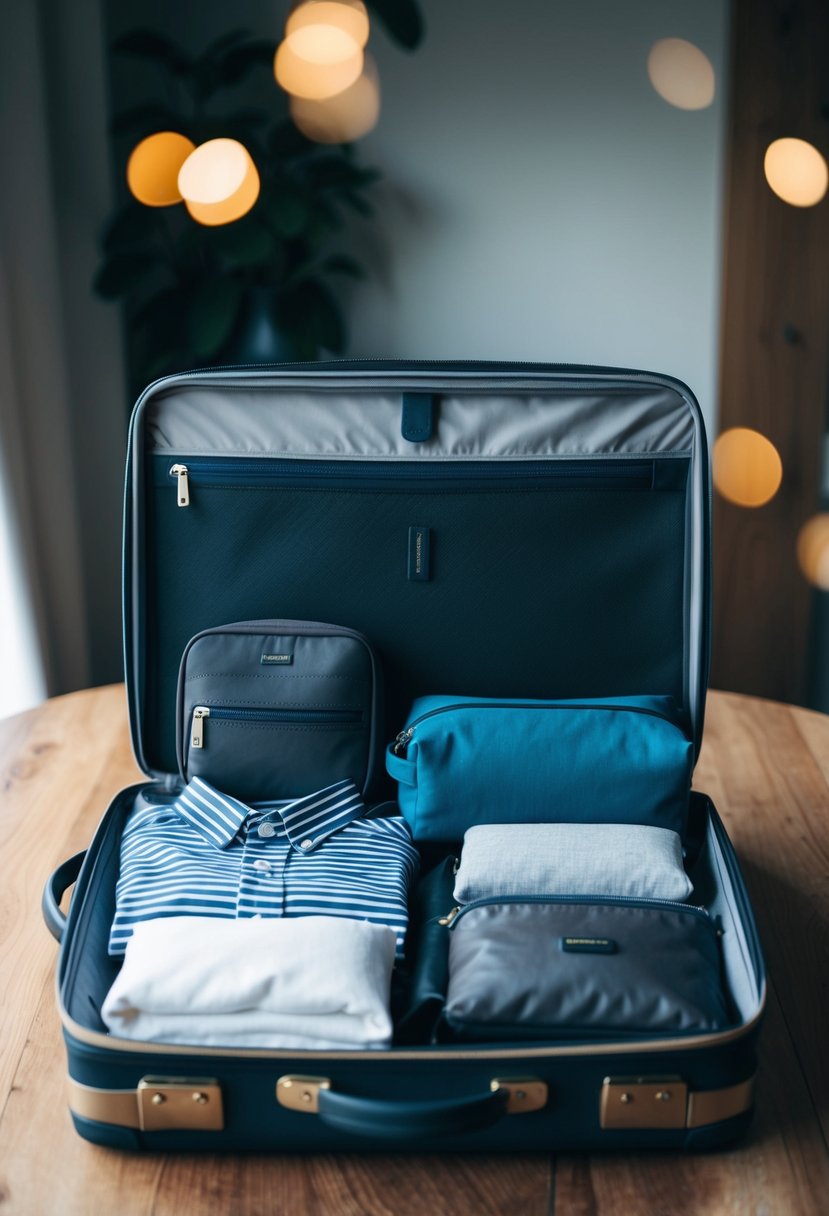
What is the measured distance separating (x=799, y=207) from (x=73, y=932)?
212cm

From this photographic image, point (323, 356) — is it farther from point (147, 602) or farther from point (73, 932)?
point (73, 932)

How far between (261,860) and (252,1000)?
21cm

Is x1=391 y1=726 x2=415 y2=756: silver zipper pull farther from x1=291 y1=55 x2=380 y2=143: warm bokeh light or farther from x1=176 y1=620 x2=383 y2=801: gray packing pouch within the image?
x1=291 y1=55 x2=380 y2=143: warm bokeh light

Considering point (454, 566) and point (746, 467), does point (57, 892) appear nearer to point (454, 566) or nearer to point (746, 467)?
point (454, 566)

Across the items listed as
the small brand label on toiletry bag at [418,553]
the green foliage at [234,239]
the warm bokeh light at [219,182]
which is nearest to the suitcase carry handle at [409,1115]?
the small brand label on toiletry bag at [418,553]

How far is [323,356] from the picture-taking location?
2430mm

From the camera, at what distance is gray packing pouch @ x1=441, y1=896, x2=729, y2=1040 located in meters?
0.72

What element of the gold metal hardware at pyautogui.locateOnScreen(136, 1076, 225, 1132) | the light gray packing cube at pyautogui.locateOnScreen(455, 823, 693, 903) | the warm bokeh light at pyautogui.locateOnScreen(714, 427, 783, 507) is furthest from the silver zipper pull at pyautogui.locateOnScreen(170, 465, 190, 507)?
the warm bokeh light at pyautogui.locateOnScreen(714, 427, 783, 507)

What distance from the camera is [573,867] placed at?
882 mm

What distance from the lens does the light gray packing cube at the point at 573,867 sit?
88 centimetres

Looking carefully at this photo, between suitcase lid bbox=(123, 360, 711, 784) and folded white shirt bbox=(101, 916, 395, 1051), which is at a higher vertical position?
suitcase lid bbox=(123, 360, 711, 784)

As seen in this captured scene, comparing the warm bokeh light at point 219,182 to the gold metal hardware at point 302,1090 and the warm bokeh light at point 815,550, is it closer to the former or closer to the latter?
the warm bokeh light at point 815,550

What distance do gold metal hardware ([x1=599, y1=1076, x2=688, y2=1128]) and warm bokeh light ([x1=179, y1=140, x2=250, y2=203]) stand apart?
5.79 feet

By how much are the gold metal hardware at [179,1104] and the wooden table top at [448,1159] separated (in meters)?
0.03
